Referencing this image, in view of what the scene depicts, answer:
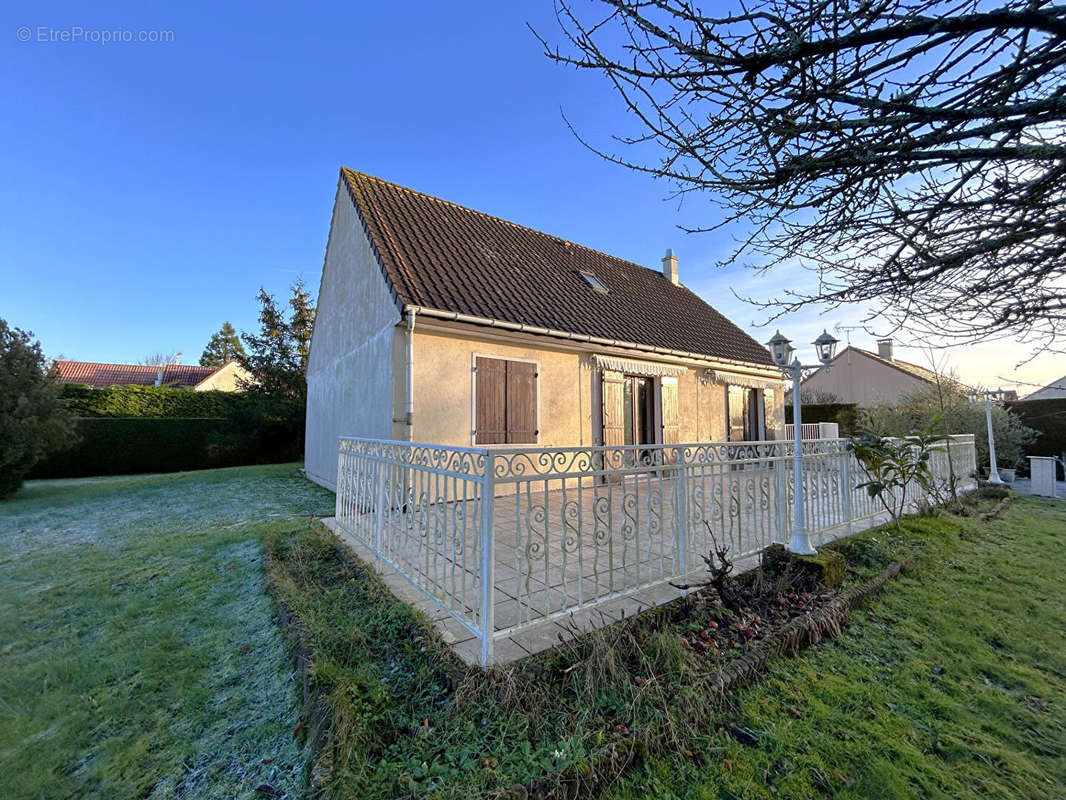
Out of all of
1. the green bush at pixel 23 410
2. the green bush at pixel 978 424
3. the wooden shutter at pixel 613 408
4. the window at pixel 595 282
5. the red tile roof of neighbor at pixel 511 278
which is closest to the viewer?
the red tile roof of neighbor at pixel 511 278

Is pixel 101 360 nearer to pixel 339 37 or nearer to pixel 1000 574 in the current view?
pixel 339 37

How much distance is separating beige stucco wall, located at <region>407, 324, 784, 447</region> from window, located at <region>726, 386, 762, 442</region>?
3.48ft

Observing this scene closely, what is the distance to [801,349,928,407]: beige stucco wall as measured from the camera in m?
20.9

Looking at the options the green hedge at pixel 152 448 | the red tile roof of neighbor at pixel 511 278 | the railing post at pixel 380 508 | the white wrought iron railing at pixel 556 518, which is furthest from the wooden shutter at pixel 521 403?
the green hedge at pixel 152 448

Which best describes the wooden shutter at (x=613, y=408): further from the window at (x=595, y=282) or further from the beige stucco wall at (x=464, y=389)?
the window at (x=595, y=282)

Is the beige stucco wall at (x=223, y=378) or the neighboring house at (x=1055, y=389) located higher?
the beige stucco wall at (x=223, y=378)

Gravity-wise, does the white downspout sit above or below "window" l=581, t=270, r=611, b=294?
below

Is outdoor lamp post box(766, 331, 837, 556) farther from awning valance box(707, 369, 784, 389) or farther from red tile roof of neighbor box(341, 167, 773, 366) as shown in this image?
awning valance box(707, 369, 784, 389)

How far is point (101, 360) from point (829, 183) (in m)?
39.7

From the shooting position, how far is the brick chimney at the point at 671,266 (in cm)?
1480

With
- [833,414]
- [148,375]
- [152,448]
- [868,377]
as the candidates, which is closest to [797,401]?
[833,414]

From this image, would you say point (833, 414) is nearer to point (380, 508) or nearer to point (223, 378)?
point (380, 508)

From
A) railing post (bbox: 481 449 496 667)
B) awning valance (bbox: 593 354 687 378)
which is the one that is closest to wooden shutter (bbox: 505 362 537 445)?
awning valance (bbox: 593 354 687 378)

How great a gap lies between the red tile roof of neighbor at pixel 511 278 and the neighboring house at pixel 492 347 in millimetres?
47
